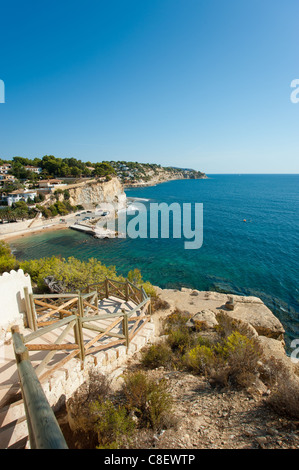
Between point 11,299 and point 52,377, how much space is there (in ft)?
9.33

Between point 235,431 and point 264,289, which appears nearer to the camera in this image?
point 235,431

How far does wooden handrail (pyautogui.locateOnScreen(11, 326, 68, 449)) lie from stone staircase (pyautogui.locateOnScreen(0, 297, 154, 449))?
7.38 feet

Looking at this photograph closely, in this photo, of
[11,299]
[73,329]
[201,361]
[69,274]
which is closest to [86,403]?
[73,329]

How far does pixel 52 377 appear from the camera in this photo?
401 cm

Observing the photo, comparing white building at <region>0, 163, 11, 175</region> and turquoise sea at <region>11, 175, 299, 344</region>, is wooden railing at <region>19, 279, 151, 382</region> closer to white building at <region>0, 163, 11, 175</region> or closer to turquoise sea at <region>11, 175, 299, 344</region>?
turquoise sea at <region>11, 175, 299, 344</region>

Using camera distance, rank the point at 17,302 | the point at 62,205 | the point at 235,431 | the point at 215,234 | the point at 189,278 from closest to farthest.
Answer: the point at 235,431
the point at 17,302
the point at 189,278
the point at 215,234
the point at 62,205

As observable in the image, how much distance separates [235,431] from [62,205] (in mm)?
56215

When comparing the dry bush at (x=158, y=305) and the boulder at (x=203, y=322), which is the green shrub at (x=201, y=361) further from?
the dry bush at (x=158, y=305)

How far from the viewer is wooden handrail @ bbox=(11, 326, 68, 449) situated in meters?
1.22

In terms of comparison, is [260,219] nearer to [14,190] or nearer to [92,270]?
[92,270]

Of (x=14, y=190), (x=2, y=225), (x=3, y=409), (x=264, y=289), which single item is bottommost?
(x=264, y=289)

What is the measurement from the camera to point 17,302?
605 centimetres

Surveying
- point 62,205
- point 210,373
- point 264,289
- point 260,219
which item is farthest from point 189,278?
point 62,205

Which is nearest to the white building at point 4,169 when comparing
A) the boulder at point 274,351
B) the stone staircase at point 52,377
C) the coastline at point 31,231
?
the coastline at point 31,231
